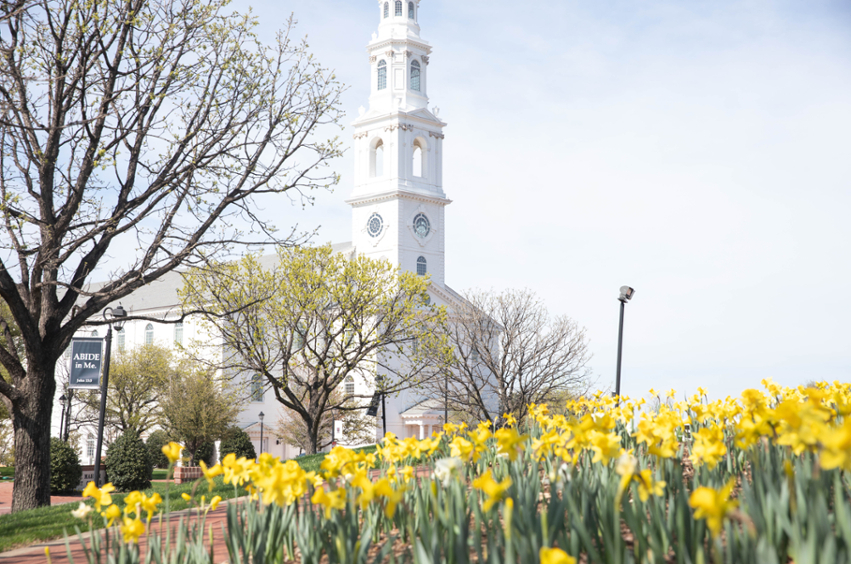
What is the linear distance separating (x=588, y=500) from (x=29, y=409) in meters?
11.4

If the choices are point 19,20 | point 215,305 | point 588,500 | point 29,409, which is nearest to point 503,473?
point 588,500

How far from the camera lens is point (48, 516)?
404 inches

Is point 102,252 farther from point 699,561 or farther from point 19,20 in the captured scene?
point 699,561

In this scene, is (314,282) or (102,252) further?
(314,282)

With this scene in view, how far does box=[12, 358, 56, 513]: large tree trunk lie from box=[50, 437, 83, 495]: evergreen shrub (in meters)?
13.3

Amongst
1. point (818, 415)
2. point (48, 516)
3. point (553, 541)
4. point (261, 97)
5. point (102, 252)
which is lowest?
point (48, 516)

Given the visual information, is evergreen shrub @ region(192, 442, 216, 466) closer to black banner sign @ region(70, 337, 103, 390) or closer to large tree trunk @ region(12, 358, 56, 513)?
black banner sign @ region(70, 337, 103, 390)

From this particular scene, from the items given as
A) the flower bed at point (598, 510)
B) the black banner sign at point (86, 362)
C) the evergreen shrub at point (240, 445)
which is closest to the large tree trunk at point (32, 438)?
the black banner sign at point (86, 362)

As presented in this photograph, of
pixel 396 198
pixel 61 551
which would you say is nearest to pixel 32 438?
pixel 61 551

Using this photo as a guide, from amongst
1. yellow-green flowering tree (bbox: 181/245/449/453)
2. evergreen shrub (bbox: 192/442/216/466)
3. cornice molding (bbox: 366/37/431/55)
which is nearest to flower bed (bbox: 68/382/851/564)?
yellow-green flowering tree (bbox: 181/245/449/453)

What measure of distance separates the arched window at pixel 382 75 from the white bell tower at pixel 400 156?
0.08m

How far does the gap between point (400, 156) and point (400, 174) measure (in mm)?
1402

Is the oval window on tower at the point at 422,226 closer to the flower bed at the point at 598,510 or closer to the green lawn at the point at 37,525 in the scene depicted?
the green lawn at the point at 37,525

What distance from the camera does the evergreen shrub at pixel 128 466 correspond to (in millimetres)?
21859
